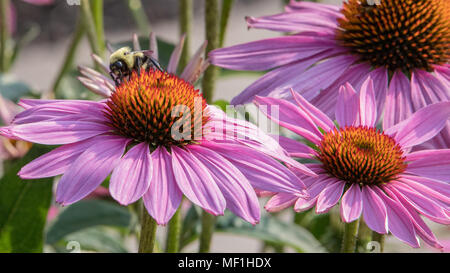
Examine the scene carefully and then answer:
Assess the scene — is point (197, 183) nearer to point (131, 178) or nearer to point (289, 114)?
point (131, 178)

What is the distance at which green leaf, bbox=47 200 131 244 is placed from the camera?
0.96m

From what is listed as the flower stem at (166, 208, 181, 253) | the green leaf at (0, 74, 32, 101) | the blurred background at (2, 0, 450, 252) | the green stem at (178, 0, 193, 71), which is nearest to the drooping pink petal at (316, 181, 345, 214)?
the flower stem at (166, 208, 181, 253)

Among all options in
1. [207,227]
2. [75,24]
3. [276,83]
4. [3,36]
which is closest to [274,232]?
[207,227]

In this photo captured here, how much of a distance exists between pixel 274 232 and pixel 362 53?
0.30 metres

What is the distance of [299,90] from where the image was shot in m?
0.74

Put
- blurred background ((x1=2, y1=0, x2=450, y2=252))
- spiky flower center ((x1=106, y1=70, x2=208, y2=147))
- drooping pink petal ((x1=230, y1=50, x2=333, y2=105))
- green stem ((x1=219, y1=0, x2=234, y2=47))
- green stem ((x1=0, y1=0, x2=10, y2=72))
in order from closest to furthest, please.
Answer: spiky flower center ((x1=106, y1=70, x2=208, y2=147)) → drooping pink petal ((x1=230, y1=50, x2=333, y2=105)) → green stem ((x1=219, y1=0, x2=234, y2=47)) → green stem ((x1=0, y1=0, x2=10, y2=72)) → blurred background ((x1=2, y1=0, x2=450, y2=252))

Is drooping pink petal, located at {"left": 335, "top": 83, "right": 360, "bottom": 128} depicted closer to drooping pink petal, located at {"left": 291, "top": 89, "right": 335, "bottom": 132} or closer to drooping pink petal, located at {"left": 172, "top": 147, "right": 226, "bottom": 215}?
drooping pink petal, located at {"left": 291, "top": 89, "right": 335, "bottom": 132}

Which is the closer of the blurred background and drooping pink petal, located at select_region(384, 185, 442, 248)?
drooping pink petal, located at select_region(384, 185, 442, 248)

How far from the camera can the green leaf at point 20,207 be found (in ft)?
2.33

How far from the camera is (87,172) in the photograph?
53 centimetres

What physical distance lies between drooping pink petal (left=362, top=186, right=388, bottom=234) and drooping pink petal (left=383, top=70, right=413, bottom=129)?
0.13 meters

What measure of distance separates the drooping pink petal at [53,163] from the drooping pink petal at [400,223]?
28cm
